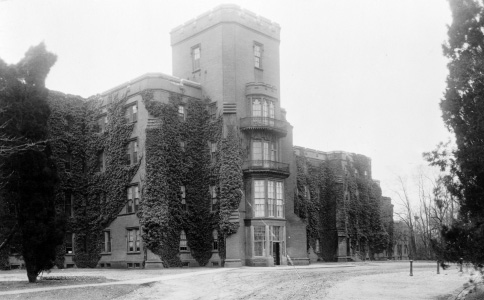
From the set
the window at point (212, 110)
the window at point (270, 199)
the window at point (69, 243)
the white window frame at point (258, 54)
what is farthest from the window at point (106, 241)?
the white window frame at point (258, 54)

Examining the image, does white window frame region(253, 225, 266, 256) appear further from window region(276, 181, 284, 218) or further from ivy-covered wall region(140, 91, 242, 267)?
ivy-covered wall region(140, 91, 242, 267)

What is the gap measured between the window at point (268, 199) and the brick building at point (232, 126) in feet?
0.26

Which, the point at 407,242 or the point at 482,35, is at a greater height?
the point at 482,35

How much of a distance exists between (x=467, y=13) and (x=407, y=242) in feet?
239

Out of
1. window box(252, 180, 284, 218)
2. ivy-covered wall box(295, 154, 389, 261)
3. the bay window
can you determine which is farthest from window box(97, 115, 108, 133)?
ivy-covered wall box(295, 154, 389, 261)

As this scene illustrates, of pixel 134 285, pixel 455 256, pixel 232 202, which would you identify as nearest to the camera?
pixel 455 256

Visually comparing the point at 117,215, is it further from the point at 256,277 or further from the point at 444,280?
the point at 444,280

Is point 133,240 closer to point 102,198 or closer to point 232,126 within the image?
point 102,198

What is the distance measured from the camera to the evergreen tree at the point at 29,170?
23547mm

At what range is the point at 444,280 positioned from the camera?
26.5m

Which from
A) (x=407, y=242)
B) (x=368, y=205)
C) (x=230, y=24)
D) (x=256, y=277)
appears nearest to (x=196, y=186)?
(x=230, y=24)

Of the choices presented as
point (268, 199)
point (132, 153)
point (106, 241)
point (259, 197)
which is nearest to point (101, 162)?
point (132, 153)

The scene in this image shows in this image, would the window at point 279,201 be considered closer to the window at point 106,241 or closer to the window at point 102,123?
the window at point 106,241

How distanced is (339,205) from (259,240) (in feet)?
62.3
